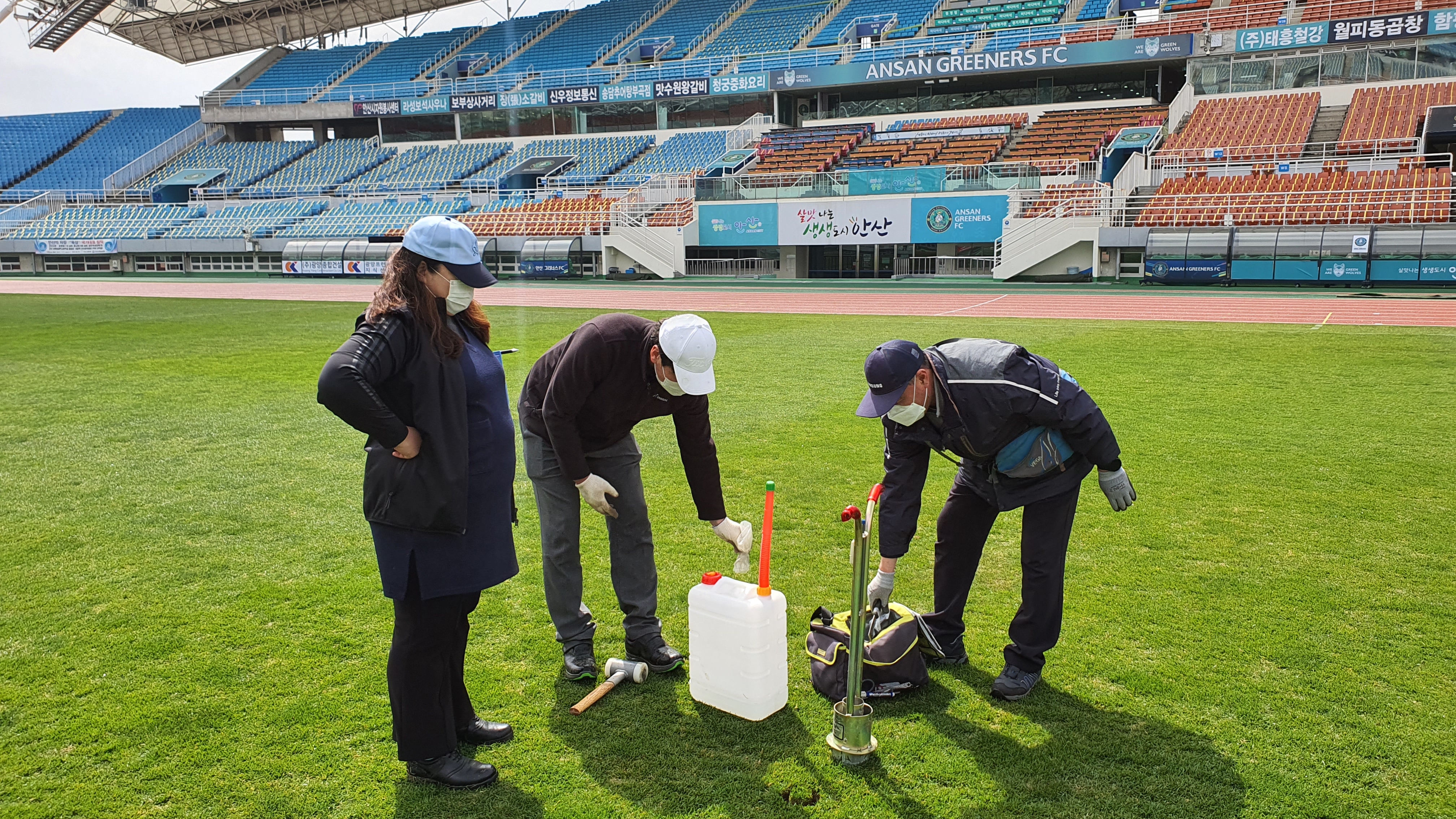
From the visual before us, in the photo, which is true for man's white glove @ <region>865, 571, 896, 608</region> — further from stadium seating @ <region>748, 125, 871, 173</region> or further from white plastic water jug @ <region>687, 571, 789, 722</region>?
stadium seating @ <region>748, 125, 871, 173</region>

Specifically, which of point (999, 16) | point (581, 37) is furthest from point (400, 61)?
point (999, 16)

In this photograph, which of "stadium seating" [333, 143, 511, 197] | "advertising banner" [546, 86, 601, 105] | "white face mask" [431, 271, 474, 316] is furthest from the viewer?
"stadium seating" [333, 143, 511, 197]

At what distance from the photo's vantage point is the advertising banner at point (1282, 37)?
35.6 meters

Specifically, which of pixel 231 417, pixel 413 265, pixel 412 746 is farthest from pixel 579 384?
pixel 231 417

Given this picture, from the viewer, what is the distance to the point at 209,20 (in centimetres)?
5775

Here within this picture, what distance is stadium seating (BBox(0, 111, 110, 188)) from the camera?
56438 millimetres

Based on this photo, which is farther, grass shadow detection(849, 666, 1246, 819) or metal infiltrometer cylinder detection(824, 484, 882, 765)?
metal infiltrometer cylinder detection(824, 484, 882, 765)

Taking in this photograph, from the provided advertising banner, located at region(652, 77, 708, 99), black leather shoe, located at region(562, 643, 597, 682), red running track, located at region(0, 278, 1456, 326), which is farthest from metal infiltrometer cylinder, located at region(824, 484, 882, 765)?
advertising banner, located at region(652, 77, 708, 99)

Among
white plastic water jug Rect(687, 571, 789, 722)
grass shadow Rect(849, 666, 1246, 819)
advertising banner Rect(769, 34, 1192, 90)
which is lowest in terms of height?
grass shadow Rect(849, 666, 1246, 819)

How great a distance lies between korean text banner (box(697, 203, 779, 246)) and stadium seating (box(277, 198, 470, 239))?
12443 mm

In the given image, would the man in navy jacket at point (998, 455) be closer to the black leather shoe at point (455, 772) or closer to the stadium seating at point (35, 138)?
the black leather shoe at point (455, 772)

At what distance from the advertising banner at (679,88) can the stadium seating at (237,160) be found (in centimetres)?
2223

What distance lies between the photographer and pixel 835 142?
135 feet

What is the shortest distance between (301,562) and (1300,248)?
28.7m
